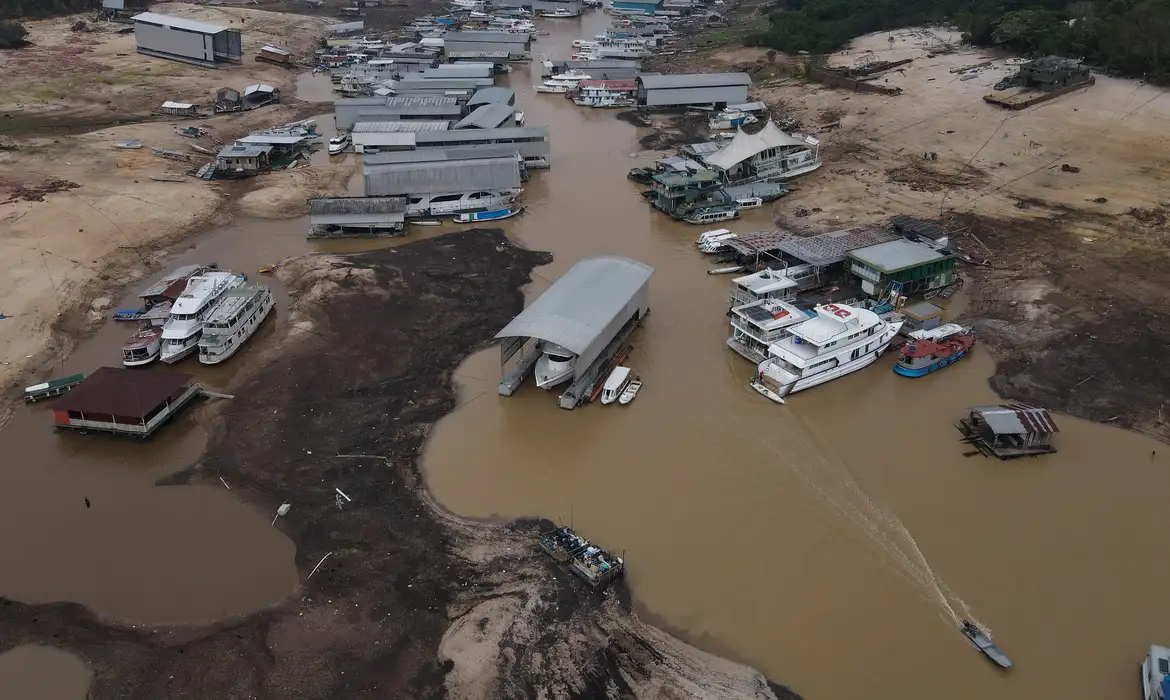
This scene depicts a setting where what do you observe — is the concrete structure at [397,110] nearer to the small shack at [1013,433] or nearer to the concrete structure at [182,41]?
the concrete structure at [182,41]

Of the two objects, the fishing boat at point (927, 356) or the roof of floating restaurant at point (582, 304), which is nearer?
the roof of floating restaurant at point (582, 304)

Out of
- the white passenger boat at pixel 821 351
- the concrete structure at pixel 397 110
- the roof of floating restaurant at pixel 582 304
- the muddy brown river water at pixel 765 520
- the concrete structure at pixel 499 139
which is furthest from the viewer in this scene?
the concrete structure at pixel 397 110

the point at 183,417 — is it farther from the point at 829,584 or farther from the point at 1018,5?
the point at 1018,5

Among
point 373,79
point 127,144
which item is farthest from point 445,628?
point 373,79

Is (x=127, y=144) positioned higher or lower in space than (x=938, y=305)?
lower

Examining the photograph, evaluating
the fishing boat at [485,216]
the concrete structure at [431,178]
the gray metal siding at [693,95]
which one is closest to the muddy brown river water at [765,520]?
the fishing boat at [485,216]

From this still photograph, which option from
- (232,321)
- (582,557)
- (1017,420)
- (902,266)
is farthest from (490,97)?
(582,557)
